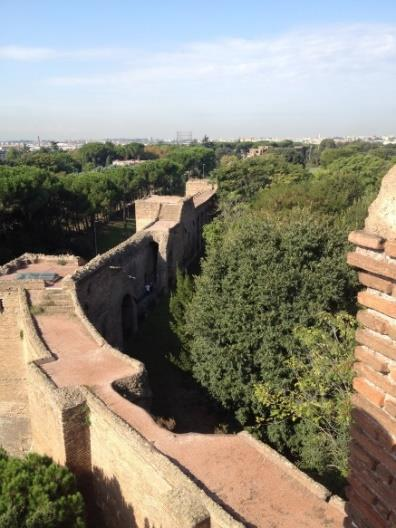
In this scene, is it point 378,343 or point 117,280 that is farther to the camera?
point 117,280

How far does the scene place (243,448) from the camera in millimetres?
8664

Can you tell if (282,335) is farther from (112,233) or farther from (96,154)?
(96,154)

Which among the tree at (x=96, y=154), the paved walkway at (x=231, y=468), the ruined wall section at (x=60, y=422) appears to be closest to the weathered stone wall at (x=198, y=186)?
the paved walkway at (x=231, y=468)

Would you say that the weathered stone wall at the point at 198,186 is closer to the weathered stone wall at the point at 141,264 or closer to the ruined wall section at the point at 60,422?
the weathered stone wall at the point at 141,264

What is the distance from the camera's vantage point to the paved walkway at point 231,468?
7.04m

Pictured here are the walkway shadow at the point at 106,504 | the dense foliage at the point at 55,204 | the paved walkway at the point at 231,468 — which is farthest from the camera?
the dense foliage at the point at 55,204

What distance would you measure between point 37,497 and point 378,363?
21.5 feet

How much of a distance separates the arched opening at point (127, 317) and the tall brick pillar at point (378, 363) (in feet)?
57.8

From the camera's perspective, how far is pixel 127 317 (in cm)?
2081

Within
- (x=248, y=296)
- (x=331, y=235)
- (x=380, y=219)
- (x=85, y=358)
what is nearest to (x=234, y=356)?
(x=248, y=296)

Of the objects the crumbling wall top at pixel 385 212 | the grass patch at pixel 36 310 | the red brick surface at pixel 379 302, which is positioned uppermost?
the crumbling wall top at pixel 385 212

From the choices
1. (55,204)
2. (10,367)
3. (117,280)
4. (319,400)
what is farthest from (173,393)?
(55,204)

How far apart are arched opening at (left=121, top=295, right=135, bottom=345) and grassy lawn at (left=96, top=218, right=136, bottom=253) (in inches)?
639

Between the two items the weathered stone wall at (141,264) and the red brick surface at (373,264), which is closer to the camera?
the red brick surface at (373,264)
